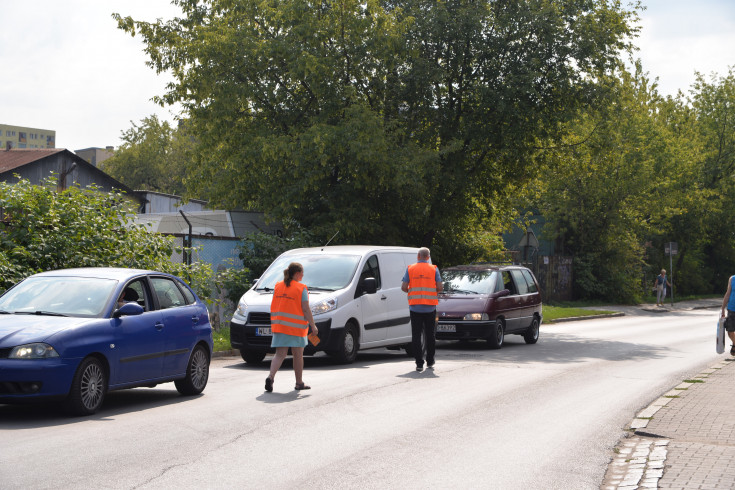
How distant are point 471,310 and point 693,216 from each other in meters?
37.0

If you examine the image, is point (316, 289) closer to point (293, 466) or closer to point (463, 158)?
point (293, 466)

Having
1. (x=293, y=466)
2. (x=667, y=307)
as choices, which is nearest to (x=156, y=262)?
(x=293, y=466)

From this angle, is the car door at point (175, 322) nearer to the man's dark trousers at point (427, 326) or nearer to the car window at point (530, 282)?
the man's dark trousers at point (427, 326)

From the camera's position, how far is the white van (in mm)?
14320

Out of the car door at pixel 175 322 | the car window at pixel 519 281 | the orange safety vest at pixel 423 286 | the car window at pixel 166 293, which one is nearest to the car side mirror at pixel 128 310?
the car door at pixel 175 322

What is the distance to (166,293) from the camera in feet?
34.6

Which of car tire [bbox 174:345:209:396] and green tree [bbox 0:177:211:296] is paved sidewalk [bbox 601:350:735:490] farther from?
green tree [bbox 0:177:211:296]

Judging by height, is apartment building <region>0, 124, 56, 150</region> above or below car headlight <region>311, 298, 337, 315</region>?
above

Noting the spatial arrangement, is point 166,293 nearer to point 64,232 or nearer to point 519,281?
point 64,232

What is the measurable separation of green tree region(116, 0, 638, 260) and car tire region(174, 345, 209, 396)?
12.3m

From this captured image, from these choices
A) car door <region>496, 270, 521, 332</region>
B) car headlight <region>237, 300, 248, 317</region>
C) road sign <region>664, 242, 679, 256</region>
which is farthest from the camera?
road sign <region>664, 242, 679, 256</region>

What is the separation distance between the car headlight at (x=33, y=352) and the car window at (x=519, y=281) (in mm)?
13593

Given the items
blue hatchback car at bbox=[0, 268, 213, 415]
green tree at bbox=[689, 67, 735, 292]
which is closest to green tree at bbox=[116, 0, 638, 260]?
blue hatchback car at bbox=[0, 268, 213, 415]

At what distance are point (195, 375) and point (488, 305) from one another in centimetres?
925
